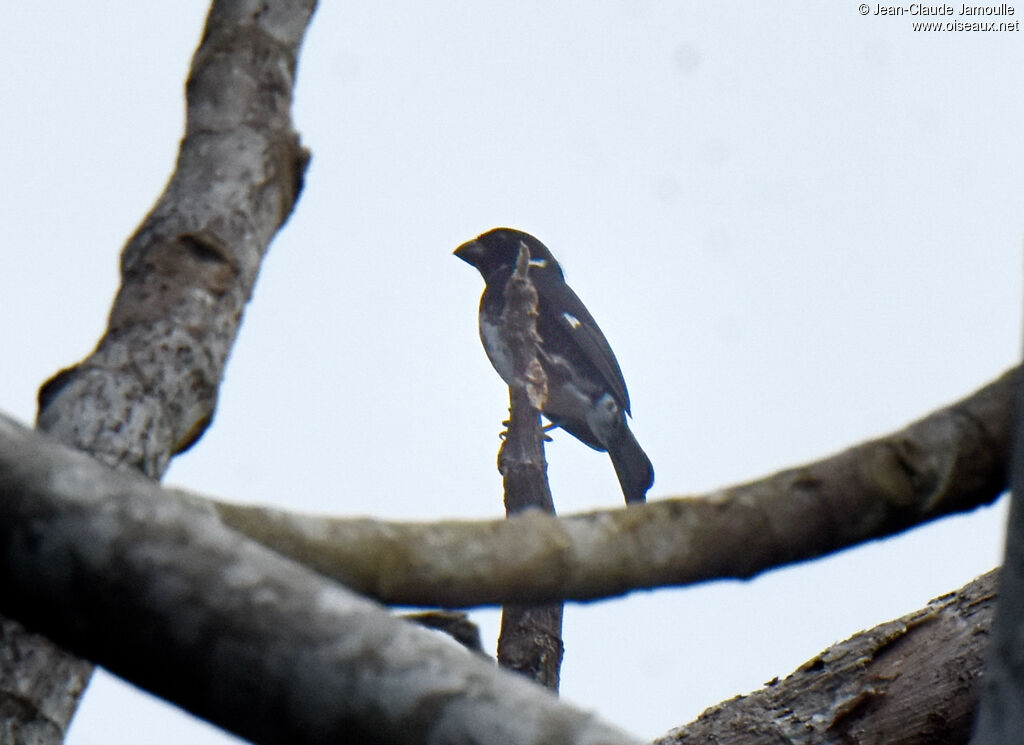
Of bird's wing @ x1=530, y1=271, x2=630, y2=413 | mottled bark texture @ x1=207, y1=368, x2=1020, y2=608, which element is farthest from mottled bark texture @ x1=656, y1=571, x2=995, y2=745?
bird's wing @ x1=530, y1=271, x2=630, y2=413

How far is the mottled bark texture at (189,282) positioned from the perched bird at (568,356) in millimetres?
5057

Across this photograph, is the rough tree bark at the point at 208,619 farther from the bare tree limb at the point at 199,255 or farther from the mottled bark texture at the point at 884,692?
the mottled bark texture at the point at 884,692

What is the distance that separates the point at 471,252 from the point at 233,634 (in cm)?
763

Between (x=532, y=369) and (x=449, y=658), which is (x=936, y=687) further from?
(x=532, y=369)

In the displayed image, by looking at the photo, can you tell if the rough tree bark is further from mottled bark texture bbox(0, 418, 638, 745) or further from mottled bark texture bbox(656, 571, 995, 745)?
mottled bark texture bbox(656, 571, 995, 745)

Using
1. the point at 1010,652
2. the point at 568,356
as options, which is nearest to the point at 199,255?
the point at 1010,652

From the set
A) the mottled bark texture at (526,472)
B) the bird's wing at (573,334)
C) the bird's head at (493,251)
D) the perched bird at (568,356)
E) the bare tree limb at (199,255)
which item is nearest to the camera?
the bare tree limb at (199,255)

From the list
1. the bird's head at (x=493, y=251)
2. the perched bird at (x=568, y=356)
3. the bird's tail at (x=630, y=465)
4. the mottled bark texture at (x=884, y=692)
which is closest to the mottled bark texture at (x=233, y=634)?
the mottled bark texture at (x=884, y=692)

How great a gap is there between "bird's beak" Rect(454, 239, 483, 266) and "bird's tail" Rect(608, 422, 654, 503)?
1678mm

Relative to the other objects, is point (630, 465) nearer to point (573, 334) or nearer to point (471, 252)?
point (573, 334)

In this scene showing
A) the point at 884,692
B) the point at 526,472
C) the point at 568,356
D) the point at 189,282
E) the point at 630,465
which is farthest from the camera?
the point at 568,356

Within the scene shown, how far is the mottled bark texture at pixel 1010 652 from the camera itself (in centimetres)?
88

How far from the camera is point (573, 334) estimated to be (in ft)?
26.5

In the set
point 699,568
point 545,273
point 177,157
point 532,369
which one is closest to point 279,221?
point 177,157
